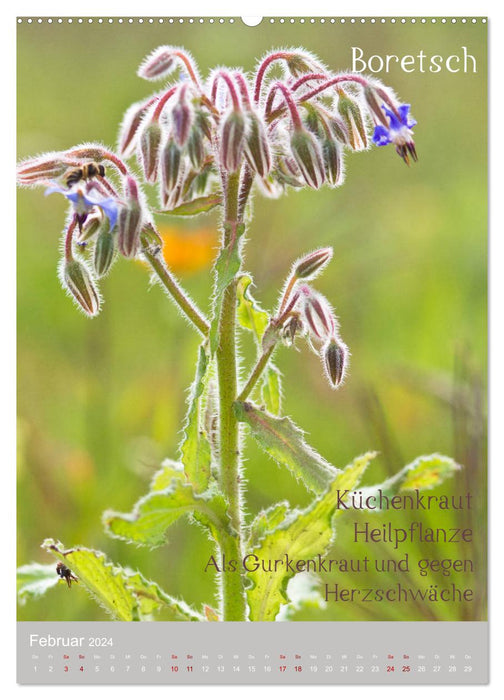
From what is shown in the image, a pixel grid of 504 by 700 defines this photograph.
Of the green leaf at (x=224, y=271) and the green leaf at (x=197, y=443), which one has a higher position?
the green leaf at (x=224, y=271)

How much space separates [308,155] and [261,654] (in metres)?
0.96

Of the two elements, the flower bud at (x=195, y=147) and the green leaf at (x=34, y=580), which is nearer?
the flower bud at (x=195, y=147)

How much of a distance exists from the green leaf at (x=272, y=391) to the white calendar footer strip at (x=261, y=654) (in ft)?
1.37

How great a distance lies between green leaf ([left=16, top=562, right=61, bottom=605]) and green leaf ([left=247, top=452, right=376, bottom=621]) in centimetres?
42

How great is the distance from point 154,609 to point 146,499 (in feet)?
1.38

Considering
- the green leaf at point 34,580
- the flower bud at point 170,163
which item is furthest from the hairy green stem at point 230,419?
the green leaf at point 34,580

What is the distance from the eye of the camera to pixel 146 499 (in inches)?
64.9

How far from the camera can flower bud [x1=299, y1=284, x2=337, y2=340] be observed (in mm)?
1694

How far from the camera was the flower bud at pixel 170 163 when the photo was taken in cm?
158

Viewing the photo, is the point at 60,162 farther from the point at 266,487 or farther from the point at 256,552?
the point at 266,487

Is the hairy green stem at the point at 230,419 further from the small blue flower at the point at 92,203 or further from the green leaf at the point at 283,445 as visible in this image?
the small blue flower at the point at 92,203

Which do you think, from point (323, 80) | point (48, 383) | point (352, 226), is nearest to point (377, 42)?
point (323, 80)

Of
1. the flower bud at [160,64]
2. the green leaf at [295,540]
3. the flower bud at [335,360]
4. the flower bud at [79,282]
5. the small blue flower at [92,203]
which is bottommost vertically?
the green leaf at [295,540]

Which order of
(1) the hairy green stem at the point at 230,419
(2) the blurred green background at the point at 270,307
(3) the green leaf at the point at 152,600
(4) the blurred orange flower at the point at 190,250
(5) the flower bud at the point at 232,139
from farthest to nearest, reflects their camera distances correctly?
(4) the blurred orange flower at the point at 190,250, (2) the blurred green background at the point at 270,307, (3) the green leaf at the point at 152,600, (1) the hairy green stem at the point at 230,419, (5) the flower bud at the point at 232,139
